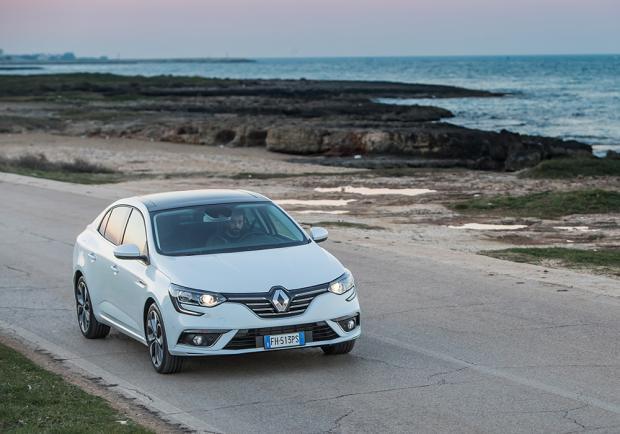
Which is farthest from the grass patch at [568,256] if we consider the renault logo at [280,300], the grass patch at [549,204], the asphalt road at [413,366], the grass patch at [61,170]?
A: the grass patch at [61,170]

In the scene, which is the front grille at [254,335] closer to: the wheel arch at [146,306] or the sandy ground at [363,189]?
the wheel arch at [146,306]

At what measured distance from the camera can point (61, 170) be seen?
41875mm

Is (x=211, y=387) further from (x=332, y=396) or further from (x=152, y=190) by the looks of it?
(x=152, y=190)

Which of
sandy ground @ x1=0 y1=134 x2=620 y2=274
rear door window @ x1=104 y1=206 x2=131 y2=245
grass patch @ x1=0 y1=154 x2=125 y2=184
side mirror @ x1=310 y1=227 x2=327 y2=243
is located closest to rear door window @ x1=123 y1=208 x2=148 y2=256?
rear door window @ x1=104 y1=206 x2=131 y2=245

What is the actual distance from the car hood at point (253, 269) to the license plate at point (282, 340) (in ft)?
1.29

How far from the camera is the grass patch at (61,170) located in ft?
122

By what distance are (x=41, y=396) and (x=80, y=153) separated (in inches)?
1647

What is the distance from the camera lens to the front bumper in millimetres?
10086

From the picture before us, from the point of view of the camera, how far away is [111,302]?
465 inches

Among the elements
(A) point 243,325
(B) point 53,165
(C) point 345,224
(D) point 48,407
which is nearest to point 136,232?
(A) point 243,325

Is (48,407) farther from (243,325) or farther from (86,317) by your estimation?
(86,317)

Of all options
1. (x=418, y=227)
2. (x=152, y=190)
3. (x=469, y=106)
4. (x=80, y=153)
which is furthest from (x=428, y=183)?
(x=469, y=106)

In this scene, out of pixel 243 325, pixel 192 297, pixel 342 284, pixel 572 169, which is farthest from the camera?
pixel 572 169

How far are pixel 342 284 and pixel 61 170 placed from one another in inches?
1282
